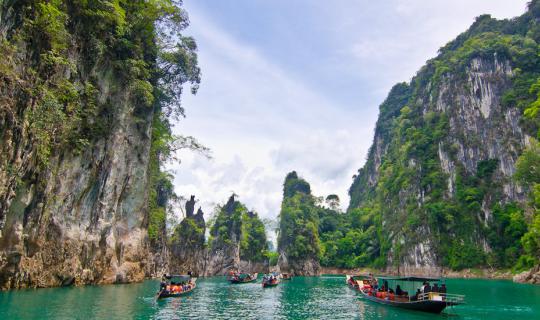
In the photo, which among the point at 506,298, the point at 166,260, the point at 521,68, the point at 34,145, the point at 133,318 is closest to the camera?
the point at 133,318

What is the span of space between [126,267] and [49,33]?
23.0m

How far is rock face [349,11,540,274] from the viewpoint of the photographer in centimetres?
6375

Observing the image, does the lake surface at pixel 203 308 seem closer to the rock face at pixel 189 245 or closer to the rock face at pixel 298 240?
the rock face at pixel 189 245

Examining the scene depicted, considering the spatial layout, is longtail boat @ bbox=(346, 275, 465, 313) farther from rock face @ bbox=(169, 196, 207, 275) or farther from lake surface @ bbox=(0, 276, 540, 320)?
rock face @ bbox=(169, 196, 207, 275)

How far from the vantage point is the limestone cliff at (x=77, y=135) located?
1972 cm

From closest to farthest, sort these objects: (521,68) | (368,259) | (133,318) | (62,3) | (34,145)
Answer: (133,318) < (34,145) < (62,3) < (521,68) < (368,259)

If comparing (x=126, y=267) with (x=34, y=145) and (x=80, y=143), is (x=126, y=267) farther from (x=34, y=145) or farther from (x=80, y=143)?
(x=34, y=145)

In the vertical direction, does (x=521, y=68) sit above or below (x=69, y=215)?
above

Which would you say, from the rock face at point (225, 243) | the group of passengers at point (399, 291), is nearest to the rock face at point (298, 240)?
the rock face at point (225, 243)

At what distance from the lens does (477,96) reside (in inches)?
2970

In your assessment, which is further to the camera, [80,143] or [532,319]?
[80,143]

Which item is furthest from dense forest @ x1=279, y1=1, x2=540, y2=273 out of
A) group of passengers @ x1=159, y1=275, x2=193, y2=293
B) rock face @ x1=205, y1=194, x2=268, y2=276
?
group of passengers @ x1=159, y1=275, x2=193, y2=293

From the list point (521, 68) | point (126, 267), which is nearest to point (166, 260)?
point (126, 267)

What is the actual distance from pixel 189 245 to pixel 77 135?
155ft
